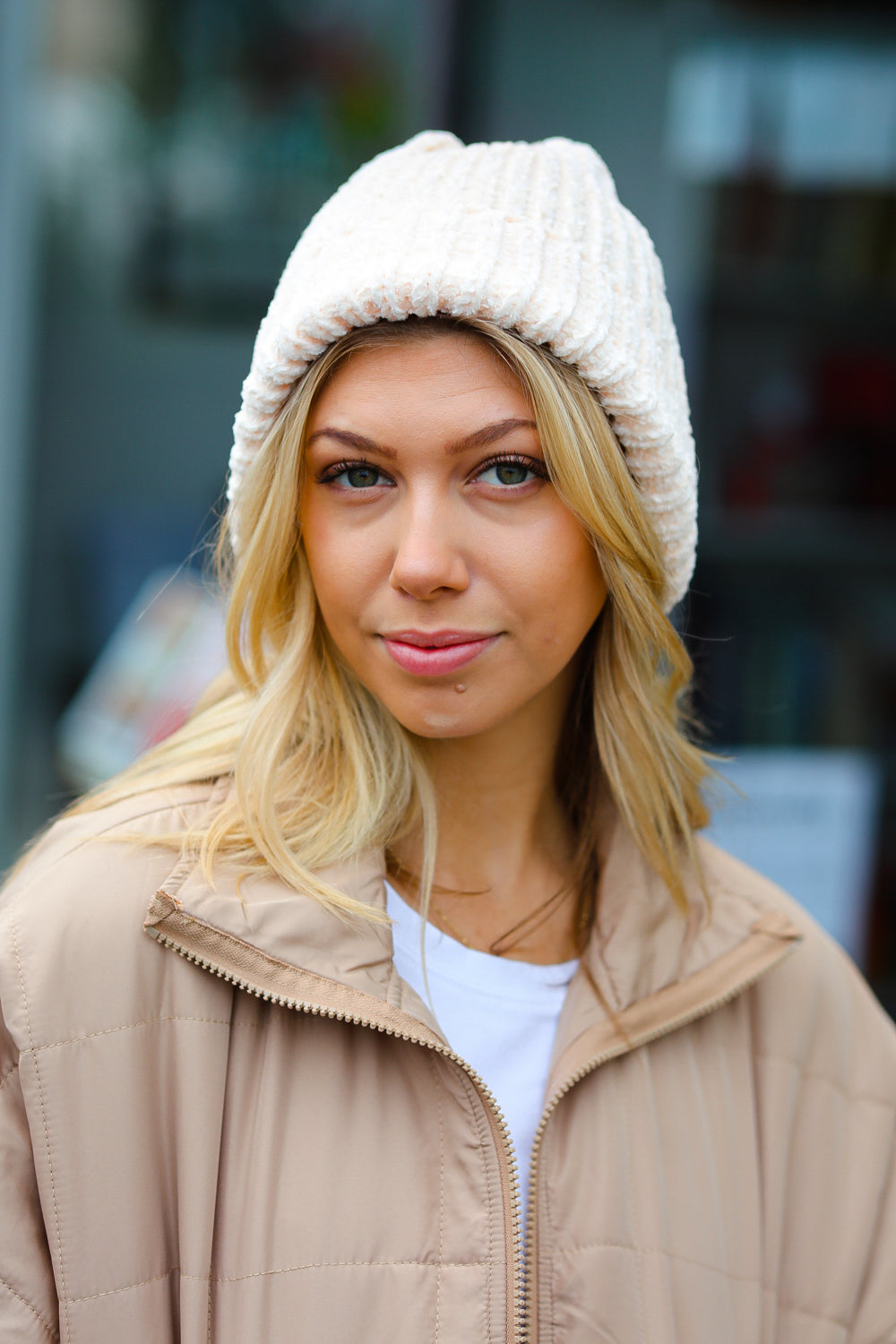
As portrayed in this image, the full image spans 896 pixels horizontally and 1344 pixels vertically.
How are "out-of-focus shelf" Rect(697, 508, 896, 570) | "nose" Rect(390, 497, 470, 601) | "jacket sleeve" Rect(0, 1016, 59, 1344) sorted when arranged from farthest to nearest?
"out-of-focus shelf" Rect(697, 508, 896, 570)
"nose" Rect(390, 497, 470, 601)
"jacket sleeve" Rect(0, 1016, 59, 1344)

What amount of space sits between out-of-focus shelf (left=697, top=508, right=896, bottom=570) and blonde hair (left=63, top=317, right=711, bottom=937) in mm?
1497

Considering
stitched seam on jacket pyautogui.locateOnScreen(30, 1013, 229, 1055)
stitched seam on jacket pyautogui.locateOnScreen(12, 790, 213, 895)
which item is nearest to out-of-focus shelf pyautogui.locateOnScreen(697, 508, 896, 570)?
stitched seam on jacket pyautogui.locateOnScreen(12, 790, 213, 895)

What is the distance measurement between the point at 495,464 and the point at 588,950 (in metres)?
0.57

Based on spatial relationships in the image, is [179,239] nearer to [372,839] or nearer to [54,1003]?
[372,839]

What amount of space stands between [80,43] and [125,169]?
292 mm

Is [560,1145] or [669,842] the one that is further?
[669,842]

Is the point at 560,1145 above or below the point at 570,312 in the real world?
below

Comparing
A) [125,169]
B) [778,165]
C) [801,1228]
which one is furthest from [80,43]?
[801,1228]

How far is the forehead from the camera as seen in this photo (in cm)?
131

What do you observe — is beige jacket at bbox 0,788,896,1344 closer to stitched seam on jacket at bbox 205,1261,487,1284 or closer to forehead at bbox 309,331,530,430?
stitched seam on jacket at bbox 205,1261,487,1284

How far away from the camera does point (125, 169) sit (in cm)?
325

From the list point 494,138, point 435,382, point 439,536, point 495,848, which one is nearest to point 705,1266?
point 495,848

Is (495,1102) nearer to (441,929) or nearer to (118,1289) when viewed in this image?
(441,929)

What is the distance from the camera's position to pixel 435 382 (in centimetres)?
132
